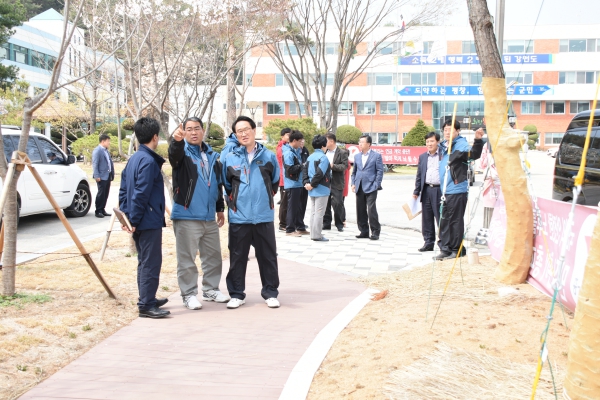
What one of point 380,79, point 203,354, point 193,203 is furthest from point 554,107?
point 203,354

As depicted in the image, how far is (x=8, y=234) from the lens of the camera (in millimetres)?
5957

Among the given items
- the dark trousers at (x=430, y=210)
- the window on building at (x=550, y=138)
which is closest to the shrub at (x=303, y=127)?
the dark trousers at (x=430, y=210)

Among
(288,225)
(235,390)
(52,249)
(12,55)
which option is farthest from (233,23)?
(12,55)

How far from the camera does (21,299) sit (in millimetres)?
6047

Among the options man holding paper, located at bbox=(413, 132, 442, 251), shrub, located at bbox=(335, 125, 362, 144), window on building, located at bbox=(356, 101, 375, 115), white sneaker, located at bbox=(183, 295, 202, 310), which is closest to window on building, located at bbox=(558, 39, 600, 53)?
window on building, located at bbox=(356, 101, 375, 115)

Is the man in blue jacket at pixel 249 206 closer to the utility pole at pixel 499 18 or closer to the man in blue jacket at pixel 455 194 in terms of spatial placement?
the man in blue jacket at pixel 455 194

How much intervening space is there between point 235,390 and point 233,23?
11189 millimetres

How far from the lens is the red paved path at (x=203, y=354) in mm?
4227

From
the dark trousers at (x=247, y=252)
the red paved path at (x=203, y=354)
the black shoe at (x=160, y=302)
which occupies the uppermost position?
the dark trousers at (x=247, y=252)

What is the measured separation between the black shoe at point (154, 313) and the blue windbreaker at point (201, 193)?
0.91 meters

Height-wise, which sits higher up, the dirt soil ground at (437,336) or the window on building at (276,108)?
the window on building at (276,108)

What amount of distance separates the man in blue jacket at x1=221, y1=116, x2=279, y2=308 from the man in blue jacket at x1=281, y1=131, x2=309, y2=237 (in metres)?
4.49

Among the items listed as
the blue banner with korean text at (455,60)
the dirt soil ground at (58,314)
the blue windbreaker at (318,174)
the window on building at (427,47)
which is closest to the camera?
the dirt soil ground at (58,314)

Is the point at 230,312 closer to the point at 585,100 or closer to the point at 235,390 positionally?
the point at 235,390
